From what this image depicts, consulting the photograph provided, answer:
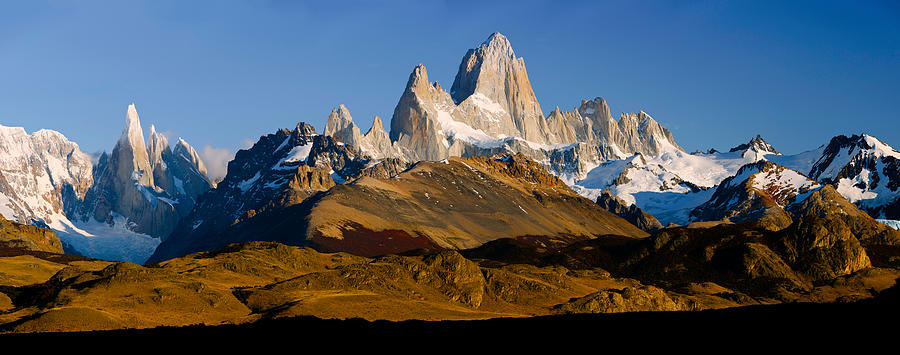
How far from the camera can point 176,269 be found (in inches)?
7525

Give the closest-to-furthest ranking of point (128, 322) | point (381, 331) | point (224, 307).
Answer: point (381, 331)
point (128, 322)
point (224, 307)

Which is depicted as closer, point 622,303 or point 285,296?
point 285,296

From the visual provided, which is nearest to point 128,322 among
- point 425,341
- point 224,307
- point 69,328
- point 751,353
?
point 69,328

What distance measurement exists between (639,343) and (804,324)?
1015 inches

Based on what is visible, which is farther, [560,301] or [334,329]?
[560,301]

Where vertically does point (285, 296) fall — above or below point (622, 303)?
below

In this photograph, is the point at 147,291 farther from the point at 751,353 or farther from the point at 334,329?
the point at 751,353

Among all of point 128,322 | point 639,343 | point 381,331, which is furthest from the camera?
point 128,322

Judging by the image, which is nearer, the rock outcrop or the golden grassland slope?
the golden grassland slope

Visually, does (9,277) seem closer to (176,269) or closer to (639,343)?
(176,269)

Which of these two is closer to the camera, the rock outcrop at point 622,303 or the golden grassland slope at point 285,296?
the golden grassland slope at point 285,296

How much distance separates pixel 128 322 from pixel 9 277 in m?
76.6

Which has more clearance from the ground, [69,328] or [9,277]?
[9,277]

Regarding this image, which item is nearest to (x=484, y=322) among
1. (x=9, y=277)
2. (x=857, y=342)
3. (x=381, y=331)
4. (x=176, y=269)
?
(x=381, y=331)
